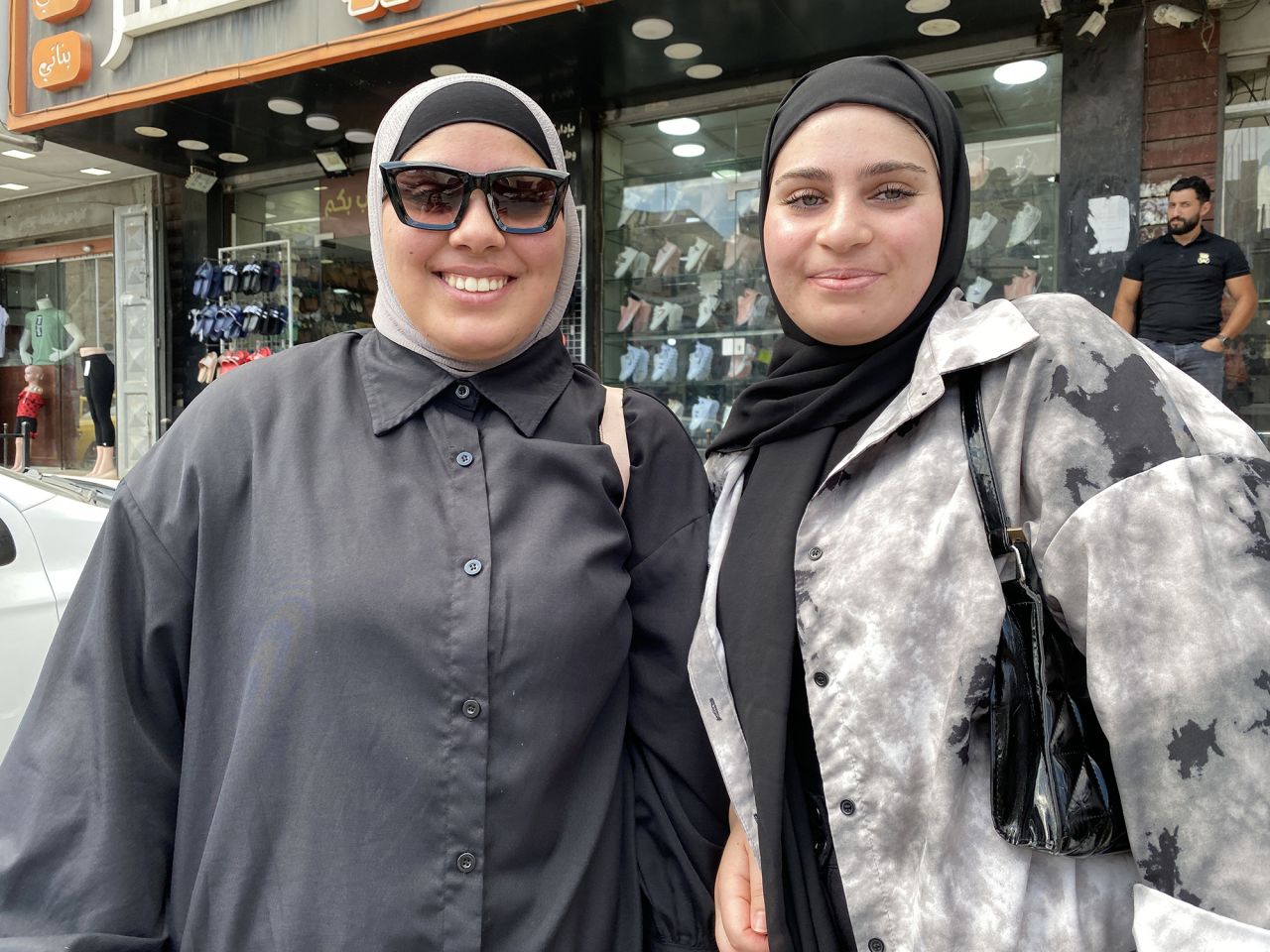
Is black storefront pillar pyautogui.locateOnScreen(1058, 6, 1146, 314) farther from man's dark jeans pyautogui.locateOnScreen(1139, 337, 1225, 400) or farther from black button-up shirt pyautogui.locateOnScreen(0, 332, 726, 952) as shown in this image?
black button-up shirt pyautogui.locateOnScreen(0, 332, 726, 952)

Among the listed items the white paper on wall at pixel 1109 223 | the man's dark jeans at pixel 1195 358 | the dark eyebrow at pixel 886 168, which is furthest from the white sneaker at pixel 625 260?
the dark eyebrow at pixel 886 168

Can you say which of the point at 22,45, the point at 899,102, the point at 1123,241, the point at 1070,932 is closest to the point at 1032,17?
the point at 1123,241

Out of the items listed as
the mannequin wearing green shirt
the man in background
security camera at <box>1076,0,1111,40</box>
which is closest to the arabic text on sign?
security camera at <box>1076,0,1111,40</box>

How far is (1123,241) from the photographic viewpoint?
5707 millimetres

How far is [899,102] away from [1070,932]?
3.85 feet

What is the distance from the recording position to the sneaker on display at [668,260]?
7645 mm

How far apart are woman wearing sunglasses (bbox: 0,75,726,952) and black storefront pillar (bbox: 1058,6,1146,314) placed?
5208 millimetres

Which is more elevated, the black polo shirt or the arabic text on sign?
the arabic text on sign

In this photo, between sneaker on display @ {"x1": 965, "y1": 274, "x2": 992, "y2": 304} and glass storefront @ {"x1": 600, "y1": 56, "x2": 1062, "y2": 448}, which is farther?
glass storefront @ {"x1": 600, "y1": 56, "x2": 1062, "y2": 448}

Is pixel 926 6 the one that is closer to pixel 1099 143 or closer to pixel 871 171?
pixel 1099 143

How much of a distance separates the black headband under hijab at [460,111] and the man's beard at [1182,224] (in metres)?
5.28

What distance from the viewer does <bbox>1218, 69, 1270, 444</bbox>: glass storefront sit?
581 centimetres

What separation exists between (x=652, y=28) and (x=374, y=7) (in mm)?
1941

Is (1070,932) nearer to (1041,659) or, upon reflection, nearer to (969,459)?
(1041,659)
